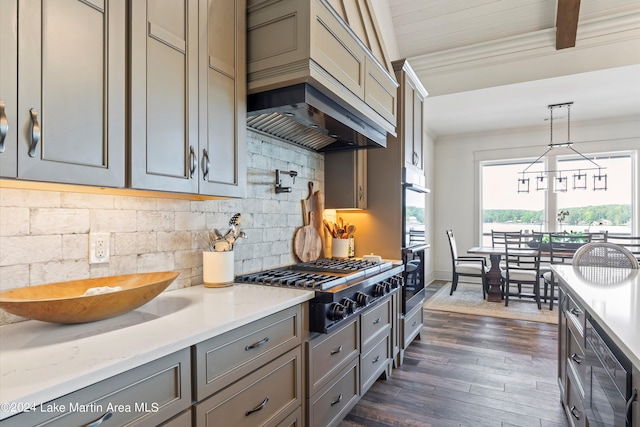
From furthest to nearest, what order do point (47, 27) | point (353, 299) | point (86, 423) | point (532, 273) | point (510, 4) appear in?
point (532, 273) → point (510, 4) → point (353, 299) → point (47, 27) → point (86, 423)

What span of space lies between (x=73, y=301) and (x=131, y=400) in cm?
35

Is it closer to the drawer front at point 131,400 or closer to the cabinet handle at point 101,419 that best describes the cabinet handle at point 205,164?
the drawer front at point 131,400

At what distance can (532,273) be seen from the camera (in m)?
4.92

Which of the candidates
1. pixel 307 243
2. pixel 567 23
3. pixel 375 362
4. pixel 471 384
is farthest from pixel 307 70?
pixel 567 23

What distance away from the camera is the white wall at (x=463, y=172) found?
6258 millimetres

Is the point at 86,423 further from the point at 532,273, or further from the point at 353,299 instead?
the point at 532,273

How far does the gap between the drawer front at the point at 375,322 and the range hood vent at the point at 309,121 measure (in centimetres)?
118

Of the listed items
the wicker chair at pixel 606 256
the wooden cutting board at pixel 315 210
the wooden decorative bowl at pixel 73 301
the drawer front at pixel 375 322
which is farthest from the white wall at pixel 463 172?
the wooden decorative bowl at pixel 73 301

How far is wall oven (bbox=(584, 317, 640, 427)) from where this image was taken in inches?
41.4

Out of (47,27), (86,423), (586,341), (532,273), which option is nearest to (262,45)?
(47,27)

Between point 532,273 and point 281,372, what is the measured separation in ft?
14.9

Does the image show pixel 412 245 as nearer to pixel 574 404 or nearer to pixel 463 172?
pixel 574 404

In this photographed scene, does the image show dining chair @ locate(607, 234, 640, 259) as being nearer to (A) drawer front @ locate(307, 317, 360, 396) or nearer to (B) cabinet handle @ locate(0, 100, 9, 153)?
(A) drawer front @ locate(307, 317, 360, 396)

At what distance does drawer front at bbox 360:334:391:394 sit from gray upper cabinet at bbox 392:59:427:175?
1.45 meters
